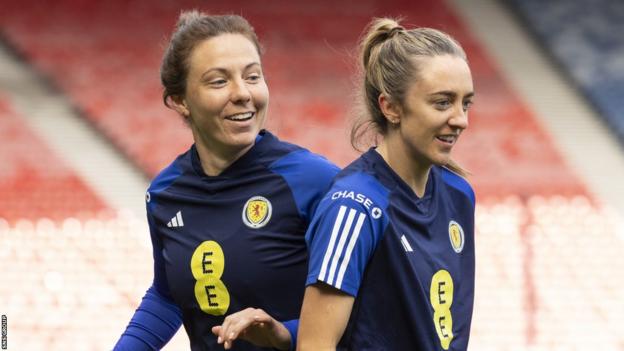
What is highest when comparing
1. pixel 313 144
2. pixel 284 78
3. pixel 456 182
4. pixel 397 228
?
pixel 284 78

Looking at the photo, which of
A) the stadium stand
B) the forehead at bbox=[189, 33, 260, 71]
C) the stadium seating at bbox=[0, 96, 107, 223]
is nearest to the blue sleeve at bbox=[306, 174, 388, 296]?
the forehead at bbox=[189, 33, 260, 71]

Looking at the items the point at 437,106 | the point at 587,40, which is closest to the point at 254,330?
the point at 437,106

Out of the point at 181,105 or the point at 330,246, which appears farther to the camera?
the point at 181,105

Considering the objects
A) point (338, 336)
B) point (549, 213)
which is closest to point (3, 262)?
point (549, 213)

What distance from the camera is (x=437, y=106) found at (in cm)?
234

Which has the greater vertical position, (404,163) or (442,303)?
(404,163)

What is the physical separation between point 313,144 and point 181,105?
6.47 m

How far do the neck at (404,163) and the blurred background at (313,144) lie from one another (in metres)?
4.53

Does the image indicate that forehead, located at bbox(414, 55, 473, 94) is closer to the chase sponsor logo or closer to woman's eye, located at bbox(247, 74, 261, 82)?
the chase sponsor logo

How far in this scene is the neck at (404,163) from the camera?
2418 millimetres

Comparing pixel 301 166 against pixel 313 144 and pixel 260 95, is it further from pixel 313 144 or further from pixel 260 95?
pixel 313 144

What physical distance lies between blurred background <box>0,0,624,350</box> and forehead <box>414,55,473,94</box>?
4.67 metres

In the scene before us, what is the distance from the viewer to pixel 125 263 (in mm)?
7629

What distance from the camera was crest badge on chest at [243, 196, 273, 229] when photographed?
2613 millimetres
